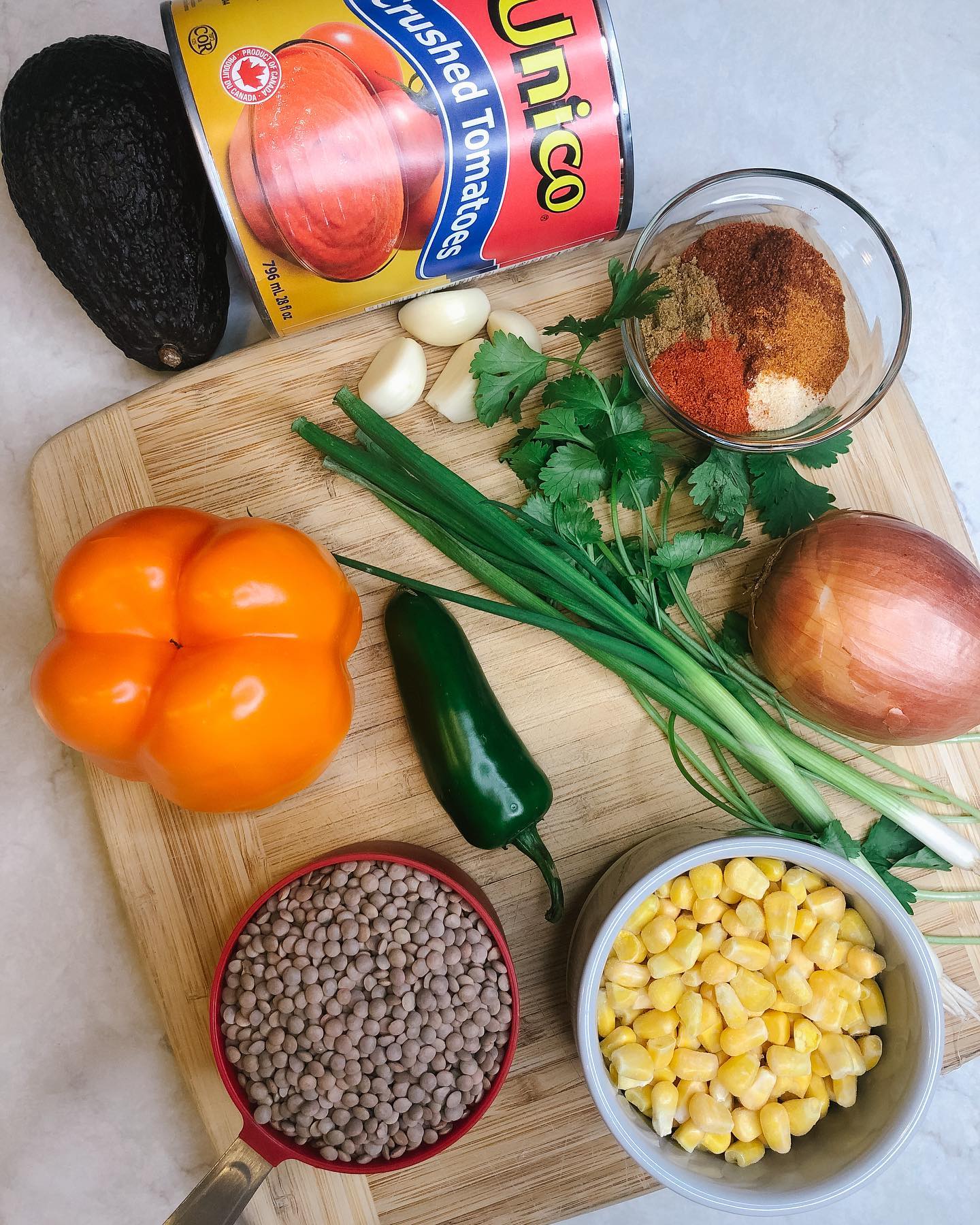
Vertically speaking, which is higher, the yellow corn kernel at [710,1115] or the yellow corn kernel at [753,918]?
the yellow corn kernel at [753,918]

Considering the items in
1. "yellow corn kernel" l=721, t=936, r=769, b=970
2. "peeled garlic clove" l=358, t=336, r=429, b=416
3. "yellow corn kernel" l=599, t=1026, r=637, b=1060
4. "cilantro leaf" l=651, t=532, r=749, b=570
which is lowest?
"yellow corn kernel" l=599, t=1026, r=637, b=1060

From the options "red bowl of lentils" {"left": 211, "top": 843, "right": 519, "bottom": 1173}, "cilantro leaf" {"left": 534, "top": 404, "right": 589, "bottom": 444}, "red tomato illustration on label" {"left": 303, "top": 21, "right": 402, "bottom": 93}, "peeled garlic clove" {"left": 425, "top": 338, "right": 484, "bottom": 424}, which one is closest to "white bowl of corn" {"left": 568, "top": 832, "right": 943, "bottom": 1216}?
"red bowl of lentils" {"left": 211, "top": 843, "right": 519, "bottom": 1173}

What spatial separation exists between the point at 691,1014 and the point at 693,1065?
6 centimetres

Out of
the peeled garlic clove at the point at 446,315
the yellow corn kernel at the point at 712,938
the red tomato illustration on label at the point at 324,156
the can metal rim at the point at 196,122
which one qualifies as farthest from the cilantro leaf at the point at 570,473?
the yellow corn kernel at the point at 712,938

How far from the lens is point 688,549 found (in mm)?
1091

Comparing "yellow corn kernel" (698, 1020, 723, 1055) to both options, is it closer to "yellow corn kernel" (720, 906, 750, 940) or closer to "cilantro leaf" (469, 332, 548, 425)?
"yellow corn kernel" (720, 906, 750, 940)

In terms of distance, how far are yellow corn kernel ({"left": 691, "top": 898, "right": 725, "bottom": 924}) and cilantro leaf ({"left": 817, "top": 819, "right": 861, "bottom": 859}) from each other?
0.15m

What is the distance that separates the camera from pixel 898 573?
3.38 ft

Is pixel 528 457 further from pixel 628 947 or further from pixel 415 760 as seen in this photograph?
pixel 628 947

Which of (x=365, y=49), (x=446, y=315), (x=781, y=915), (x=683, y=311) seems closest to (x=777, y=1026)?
(x=781, y=915)

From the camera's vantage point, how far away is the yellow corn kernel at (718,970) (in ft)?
3.30

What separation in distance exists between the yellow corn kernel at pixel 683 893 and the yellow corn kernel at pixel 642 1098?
21cm

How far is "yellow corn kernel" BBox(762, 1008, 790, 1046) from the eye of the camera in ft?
3.34

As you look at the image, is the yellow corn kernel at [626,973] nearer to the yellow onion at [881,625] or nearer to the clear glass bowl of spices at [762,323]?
the yellow onion at [881,625]
